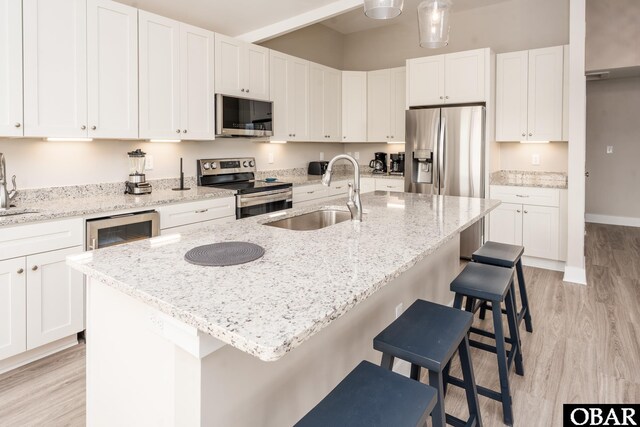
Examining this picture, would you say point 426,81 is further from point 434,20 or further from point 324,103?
point 434,20

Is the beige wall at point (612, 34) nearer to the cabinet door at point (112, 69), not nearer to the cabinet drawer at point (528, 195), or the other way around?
the cabinet drawer at point (528, 195)

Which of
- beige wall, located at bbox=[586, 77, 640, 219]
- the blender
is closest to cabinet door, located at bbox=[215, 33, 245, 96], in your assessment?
the blender

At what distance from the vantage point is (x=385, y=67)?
5.76 meters

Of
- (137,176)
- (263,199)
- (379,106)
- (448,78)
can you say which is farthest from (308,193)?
(448,78)

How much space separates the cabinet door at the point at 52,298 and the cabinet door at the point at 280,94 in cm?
249

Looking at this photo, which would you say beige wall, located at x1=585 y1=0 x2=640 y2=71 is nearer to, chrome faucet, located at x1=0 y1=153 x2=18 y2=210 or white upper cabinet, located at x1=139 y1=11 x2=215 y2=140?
white upper cabinet, located at x1=139 y1=11 x2=215 y2=140

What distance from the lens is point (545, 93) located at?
4285 millimetres

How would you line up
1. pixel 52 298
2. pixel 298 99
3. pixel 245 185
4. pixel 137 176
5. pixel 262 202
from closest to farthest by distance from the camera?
pixel 52 298, pixel 137 176, pixel 262 202, pixel 245 185, pixel 298 99

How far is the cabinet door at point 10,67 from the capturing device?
2346mm

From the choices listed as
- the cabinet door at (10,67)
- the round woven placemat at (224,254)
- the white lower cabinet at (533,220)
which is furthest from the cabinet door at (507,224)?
the cabinet door at (10,67)

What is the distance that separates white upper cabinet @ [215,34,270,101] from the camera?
3.69 metres

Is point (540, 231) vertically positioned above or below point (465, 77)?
below

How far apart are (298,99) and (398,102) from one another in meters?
1.42

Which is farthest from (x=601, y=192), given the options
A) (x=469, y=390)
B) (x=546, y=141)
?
(x=469, y=390)
